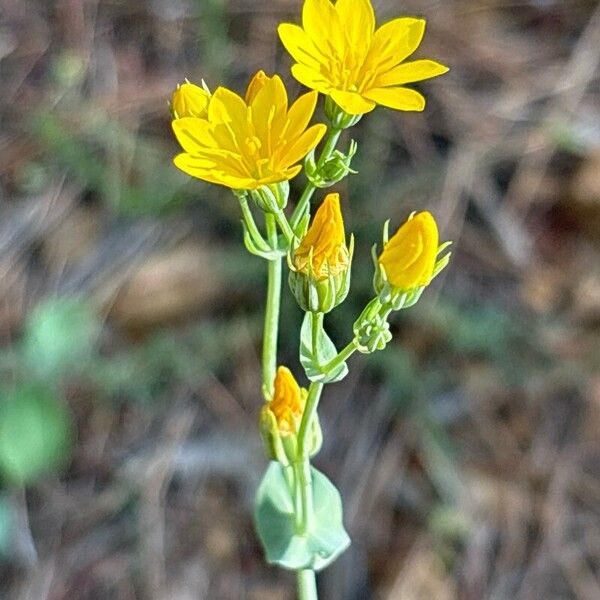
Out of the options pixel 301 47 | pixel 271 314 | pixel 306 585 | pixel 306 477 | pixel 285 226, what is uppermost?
pixel 301 47

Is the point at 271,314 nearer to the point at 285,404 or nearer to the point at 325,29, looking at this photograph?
the point at 285,404

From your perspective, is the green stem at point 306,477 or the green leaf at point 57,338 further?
the green leaf at point 57,338

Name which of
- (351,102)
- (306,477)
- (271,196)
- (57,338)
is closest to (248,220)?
(271,196)

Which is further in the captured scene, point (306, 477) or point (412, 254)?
→ point (306, 477)

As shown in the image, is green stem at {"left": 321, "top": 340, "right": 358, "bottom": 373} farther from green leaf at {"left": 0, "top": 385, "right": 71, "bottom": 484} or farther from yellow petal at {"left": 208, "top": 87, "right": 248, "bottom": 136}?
green leaf at {"left": 0, "top": 385, "right": 71, "bottom": 484}

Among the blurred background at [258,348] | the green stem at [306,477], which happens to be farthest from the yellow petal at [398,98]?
the blurred background at [258,348]

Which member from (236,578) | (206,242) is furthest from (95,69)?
(236,578)

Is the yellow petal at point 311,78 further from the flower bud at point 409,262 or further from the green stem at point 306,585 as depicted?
the green stem at point 306,585

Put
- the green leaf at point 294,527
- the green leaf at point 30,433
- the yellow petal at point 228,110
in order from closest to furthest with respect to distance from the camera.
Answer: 1. the yellow petal at point 228,110
2. the green leaf at point 294,527
3. the green leaf at point 30,433
